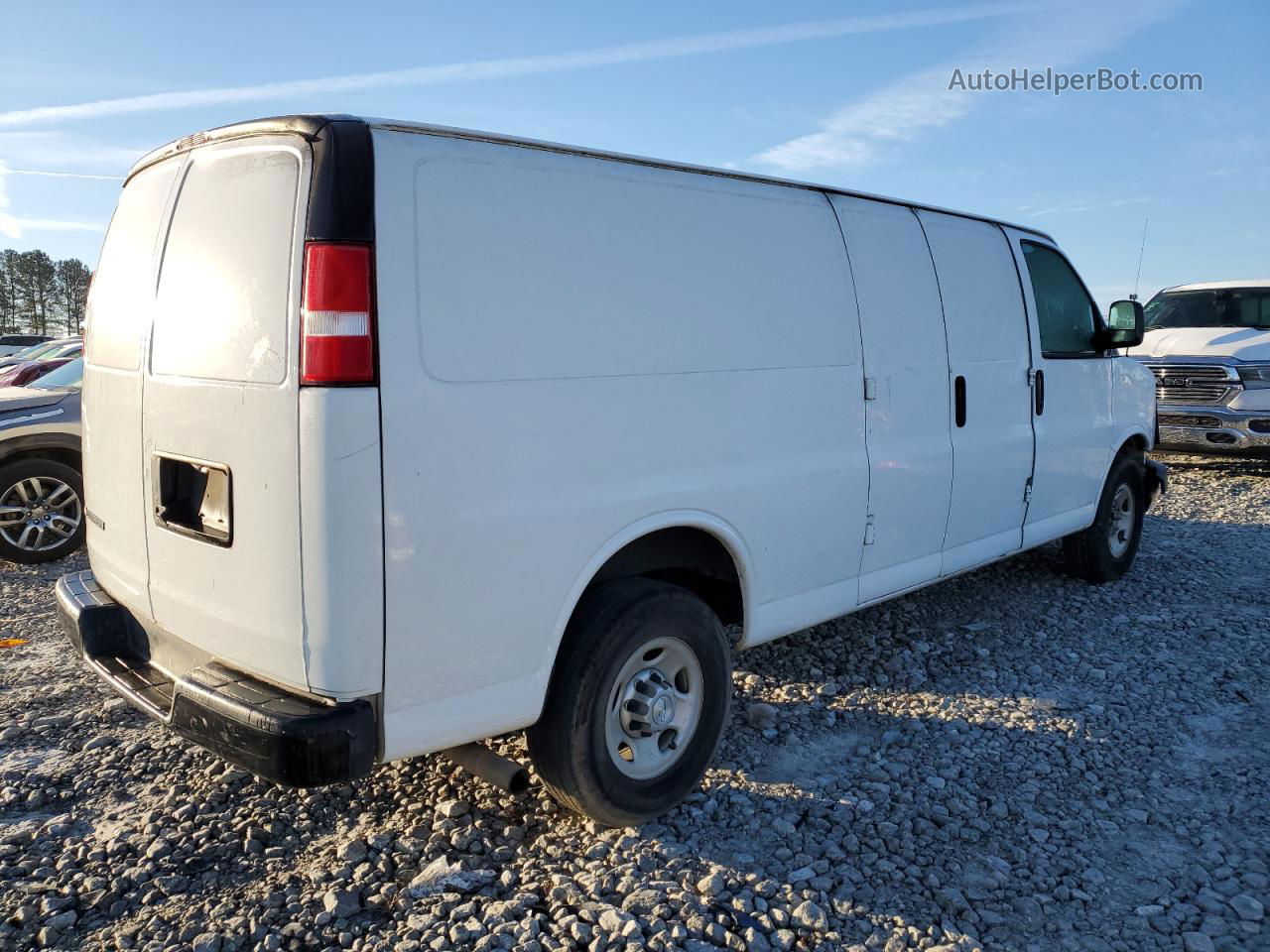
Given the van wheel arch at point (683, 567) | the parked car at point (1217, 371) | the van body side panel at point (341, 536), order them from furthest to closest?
the parked car at point (1217, 371) < the van wheel arch at point (683, 567) < the van body side panel at point (341, 536)

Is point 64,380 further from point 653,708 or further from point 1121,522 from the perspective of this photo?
point 1121,522

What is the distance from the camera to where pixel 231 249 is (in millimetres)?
2832

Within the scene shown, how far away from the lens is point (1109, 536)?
6.46 meters

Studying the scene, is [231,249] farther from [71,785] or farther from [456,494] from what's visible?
[71,785]

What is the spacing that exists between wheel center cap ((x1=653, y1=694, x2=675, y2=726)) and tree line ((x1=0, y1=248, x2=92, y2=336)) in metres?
56.2

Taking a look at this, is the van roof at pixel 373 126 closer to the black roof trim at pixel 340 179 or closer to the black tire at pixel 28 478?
the black roof trim at pixel 340 179

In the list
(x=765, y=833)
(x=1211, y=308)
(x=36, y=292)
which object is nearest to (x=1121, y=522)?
(x=765, y=833)

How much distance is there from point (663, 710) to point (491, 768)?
0.66 metres

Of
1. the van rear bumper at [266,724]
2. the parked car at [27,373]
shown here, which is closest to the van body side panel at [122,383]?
the van rear bumper at [266,724]

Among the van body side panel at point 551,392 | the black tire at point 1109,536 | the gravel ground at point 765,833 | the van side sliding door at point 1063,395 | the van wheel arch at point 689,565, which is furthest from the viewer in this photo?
the black tire at point 1109,536

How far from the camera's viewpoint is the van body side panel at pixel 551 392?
8.79 ft

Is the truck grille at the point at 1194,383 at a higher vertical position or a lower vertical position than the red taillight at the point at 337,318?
lower

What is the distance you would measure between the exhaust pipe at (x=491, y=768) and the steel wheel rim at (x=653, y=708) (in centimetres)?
32

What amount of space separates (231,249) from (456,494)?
Answer: 971 millimetres
